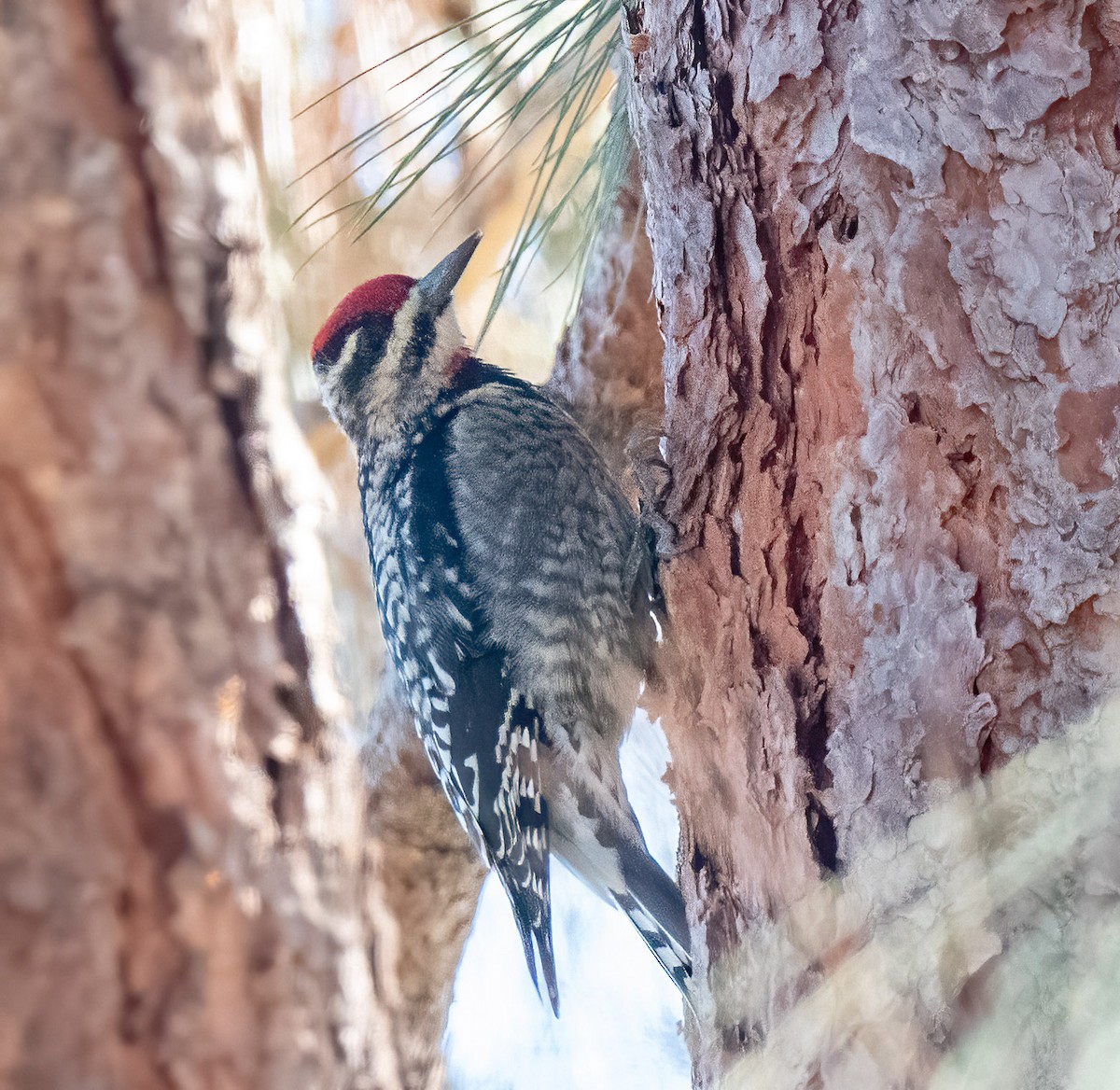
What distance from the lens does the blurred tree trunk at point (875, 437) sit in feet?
2.35

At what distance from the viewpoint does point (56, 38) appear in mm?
530

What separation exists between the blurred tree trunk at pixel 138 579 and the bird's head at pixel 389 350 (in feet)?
2.48

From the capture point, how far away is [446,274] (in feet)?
4.60

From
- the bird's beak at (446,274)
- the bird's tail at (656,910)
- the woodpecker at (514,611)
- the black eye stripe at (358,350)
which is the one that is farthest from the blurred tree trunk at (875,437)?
the black eye stripe at (358,350)

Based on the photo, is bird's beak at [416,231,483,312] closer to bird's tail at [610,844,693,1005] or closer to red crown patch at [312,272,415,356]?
red crown patch at [312,272,415,356]

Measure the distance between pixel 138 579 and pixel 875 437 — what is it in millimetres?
583

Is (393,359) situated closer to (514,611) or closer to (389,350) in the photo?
(389,350)

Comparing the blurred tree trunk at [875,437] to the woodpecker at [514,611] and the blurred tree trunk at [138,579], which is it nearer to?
the woodpecker at [514,611]

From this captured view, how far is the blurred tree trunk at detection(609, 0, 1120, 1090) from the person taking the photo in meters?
0.71

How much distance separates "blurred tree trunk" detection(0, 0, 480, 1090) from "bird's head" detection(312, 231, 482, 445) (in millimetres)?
756

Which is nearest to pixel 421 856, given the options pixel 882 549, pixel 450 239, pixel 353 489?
pixel 353 489

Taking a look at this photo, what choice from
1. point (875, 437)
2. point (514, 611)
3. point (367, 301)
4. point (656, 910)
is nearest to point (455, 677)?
point (514, 611)

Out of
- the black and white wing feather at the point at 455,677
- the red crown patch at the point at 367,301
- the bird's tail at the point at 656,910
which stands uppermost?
the red crown patch at the point at 367,301

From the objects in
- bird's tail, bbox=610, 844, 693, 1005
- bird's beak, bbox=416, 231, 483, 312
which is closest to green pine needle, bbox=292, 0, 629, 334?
bird's beak, bbox=416, 231, 483, 312
